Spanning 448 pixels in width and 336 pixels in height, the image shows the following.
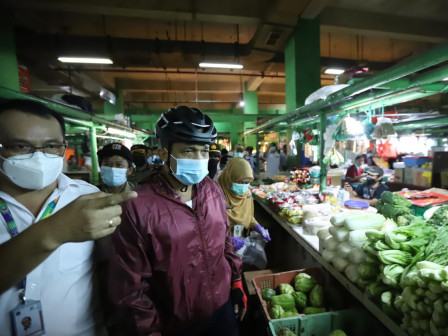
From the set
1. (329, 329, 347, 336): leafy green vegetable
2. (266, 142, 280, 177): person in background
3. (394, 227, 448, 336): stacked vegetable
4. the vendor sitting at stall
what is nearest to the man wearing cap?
(329, 329, 347, 336): leafy green vegetable

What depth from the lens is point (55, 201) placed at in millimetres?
1250

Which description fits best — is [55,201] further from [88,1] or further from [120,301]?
[88,1]

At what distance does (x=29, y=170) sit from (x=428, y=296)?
2193 millimetres

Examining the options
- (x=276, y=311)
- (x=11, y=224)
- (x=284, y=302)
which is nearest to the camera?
(x=11, y=224)

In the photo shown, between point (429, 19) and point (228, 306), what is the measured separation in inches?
426

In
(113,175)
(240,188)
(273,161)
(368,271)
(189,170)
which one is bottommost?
(368,271)

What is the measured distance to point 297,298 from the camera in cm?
216

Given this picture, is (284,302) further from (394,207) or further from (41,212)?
(41,212)

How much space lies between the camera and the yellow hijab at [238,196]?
3084mm

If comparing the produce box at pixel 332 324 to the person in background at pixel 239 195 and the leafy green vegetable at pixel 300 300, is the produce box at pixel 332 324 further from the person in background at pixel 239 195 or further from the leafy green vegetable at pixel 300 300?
the person in background at pixel 239 195

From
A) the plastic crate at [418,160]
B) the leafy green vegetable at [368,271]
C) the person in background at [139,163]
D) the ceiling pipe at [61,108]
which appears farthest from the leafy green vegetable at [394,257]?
the plastic crate at [418,160]

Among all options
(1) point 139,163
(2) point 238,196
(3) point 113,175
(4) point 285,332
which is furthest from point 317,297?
(1) point 139,163

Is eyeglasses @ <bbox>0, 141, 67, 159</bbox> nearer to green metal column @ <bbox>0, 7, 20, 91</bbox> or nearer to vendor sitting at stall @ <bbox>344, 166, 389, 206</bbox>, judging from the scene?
vendor sitting at stall @ <bbox>344, 166, 389, 206</bbox>

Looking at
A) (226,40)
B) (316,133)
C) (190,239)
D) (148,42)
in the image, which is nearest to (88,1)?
(148,42)
